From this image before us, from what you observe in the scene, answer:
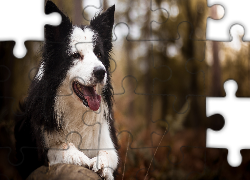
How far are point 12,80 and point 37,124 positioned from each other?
78cm

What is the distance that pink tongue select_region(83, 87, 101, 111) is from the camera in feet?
10.5

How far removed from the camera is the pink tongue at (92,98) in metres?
3.20

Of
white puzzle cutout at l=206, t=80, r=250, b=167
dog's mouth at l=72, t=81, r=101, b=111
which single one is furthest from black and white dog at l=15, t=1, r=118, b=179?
white puzzle cutout at l=206, t=80, r=250, b=167

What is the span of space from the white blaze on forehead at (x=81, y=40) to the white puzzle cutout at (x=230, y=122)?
1797mm

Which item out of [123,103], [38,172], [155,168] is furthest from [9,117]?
[155,168]

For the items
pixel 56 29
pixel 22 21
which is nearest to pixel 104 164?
pixel 56 29

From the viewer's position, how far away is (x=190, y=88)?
17.4ft

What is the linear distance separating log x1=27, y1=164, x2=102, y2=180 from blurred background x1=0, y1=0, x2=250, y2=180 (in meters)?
0.44

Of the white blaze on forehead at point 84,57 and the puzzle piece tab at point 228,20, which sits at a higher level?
the puzzle piece tab at point 228,20

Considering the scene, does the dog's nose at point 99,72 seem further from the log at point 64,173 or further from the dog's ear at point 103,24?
the log at point 64,173

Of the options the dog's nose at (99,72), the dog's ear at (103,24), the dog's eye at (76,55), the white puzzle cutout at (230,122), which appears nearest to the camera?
the dog's nose at (99,72)

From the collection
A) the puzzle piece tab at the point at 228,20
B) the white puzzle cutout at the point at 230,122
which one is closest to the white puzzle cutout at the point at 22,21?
the puzzle piece tab at the point at 228,20

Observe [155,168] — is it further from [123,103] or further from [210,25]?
[210,25]

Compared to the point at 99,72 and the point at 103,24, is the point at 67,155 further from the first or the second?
the point at 103,24
